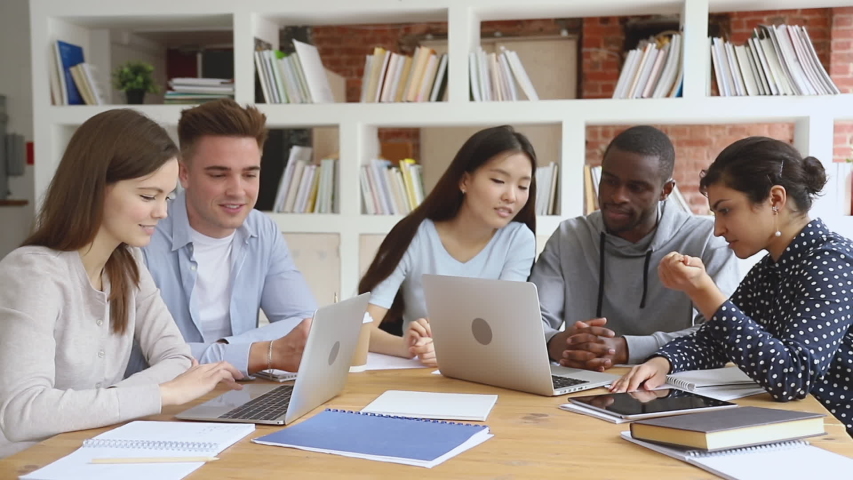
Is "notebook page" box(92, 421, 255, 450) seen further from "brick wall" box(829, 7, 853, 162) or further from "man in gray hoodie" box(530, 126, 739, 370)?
"brick wall" box(829, 7, 853, 162)

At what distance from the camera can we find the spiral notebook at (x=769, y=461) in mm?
1007

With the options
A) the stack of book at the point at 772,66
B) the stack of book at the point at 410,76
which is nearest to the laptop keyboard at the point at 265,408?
the stack of book at the point at 410,76

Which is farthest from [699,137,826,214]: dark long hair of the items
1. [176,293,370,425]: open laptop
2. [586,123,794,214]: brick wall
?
[586,123,794,214]: brick wall

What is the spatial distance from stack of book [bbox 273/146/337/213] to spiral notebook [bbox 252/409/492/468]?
84.7 inches

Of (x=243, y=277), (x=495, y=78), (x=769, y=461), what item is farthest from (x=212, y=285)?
(x=495, y=78)

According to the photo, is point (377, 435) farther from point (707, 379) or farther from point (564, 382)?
point (707, 379)

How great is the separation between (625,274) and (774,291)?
54cm

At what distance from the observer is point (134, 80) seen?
3662 mm

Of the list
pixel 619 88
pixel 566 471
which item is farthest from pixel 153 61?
pixel 566 471

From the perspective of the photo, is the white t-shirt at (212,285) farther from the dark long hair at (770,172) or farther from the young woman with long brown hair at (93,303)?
the dark long hair at (770,172)

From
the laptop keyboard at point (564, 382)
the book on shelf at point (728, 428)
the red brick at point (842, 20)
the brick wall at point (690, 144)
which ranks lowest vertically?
the laptop keyboard at point (564, 382)

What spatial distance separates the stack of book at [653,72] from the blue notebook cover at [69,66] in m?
2.27

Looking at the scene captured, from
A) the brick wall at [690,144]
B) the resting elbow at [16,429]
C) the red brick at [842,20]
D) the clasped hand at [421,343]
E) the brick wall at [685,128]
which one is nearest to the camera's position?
the resting elbow at [16,429]

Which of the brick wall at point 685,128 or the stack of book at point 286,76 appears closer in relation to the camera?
the stack of book at point 286,76
